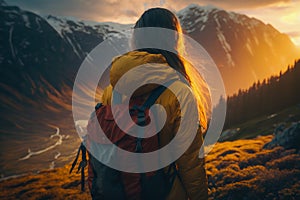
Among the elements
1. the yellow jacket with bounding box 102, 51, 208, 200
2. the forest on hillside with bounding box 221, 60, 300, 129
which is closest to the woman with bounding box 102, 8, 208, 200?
the yellow jacket with bounding box 102, 51, 208, 200

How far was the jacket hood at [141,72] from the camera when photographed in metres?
3.12

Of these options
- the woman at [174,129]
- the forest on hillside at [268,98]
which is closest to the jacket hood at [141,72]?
the woman at [174,129]

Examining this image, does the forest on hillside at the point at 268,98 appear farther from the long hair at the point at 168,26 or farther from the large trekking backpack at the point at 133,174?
the large trekking backpack at the point at 133,174

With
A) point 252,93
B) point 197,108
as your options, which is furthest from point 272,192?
point 252,93

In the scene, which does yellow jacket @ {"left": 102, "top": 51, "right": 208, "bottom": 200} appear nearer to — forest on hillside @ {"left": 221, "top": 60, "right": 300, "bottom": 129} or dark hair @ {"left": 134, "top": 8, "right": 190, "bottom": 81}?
dark hair @ {"left": 134, "top": 8, "right": 190, "bottom": 81}

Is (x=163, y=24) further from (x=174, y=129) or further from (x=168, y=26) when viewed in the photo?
(x=174, y=129)

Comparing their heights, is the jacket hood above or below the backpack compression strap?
above

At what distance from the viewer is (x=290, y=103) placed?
8062 cm

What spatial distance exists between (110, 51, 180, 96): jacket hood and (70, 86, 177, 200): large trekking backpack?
12 centimetres

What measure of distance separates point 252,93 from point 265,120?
17931mm

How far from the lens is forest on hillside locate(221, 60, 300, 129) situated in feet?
266

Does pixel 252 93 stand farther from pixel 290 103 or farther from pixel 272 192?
pixel 272 192

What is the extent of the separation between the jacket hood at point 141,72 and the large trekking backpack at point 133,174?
0.12 m

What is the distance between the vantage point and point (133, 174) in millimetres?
3166
